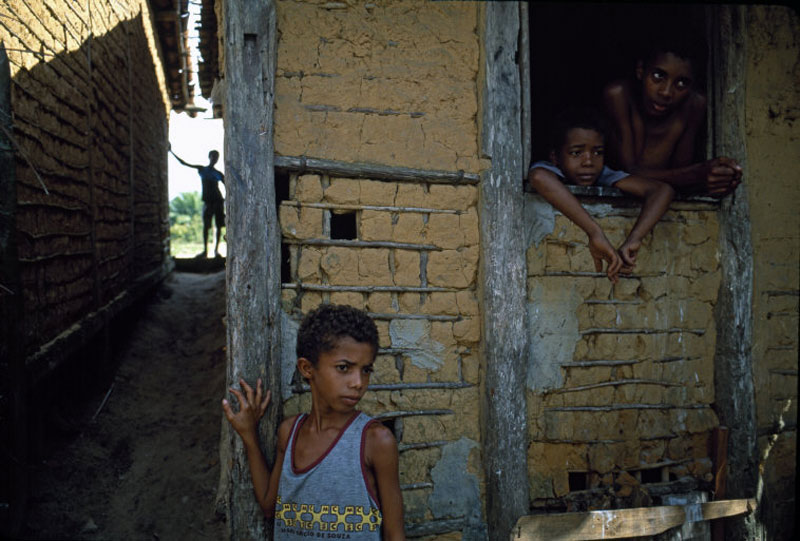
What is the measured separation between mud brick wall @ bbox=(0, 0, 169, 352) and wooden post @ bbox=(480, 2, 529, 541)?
2.15 m

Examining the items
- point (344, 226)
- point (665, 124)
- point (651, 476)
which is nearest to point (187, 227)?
point (344, 226)

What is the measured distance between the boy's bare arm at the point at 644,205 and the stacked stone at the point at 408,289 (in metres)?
0.75

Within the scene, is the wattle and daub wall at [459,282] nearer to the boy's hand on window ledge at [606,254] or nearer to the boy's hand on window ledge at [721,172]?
the boy's hand on window ledge at [721,172]

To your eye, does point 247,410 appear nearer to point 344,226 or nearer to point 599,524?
point 344,226

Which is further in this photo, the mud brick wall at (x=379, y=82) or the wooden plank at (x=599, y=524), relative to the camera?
the mud brick wall at (x=379, y=82)

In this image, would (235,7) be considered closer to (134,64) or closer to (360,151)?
(360,151)

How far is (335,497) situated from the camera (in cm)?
202

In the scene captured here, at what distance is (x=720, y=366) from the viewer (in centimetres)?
311

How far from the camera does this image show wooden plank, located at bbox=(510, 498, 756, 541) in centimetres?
219

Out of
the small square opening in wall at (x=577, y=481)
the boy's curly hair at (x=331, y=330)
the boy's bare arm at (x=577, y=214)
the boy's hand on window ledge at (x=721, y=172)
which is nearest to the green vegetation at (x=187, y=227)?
the small square opening in wall at (x=577, y=481)

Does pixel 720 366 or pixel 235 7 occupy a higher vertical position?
pixel 235 7

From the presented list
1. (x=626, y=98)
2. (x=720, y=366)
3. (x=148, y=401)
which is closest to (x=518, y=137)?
(x=626, y=98)

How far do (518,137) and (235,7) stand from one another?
1510 millimetres

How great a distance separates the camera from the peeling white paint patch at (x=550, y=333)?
287 centimetres
